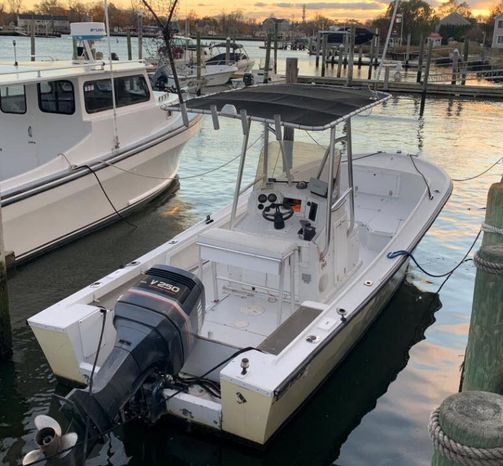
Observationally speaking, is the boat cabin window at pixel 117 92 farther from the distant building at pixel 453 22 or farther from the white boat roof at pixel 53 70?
the distant building at pixel 453 22

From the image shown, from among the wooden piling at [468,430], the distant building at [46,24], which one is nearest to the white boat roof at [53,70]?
the wooden piling at [468,430]

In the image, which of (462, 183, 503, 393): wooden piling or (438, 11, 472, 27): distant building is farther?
(438, 11, 472, 27): distant building

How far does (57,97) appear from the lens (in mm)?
8539

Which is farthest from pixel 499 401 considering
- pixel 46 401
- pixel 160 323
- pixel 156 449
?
pixel 46 401

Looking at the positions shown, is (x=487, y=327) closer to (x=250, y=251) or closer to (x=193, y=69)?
(x=250, y=251)

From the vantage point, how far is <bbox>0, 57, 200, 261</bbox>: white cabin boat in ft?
24.5

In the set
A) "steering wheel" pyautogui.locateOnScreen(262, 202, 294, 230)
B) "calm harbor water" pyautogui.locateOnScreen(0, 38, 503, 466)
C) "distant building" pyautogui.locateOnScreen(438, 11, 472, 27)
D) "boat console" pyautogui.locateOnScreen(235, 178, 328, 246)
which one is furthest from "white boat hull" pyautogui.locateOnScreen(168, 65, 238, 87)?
"distant building" pyautogui.locateOnScreen(438, 11, 472, 27)

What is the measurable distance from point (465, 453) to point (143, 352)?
2.23 meters

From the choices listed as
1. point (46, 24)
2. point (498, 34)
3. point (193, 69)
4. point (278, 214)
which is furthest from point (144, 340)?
point (46, 24)

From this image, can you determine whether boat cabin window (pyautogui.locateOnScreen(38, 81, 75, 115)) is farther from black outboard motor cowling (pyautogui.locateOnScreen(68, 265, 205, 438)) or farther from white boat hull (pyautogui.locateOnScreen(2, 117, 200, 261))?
black outboard motor cowling (pyautogui.locateOnScreen(68, 265, 205, 438))

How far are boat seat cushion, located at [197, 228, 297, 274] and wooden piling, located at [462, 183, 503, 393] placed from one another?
1.60 meters

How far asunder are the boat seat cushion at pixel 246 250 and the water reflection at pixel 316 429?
1190 mm

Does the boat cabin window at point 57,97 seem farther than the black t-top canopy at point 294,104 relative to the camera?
Yes

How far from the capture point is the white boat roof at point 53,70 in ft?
24.8
